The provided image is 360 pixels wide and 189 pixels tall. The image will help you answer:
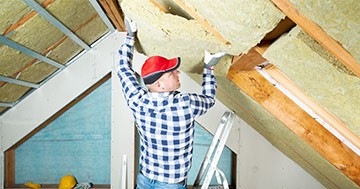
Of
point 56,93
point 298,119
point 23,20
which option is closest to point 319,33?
point 298,119

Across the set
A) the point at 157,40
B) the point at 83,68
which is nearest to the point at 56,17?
the point at 157,40

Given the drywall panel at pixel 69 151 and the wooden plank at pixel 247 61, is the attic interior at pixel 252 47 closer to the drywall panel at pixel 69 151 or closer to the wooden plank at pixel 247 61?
the wooden plank at pixel 247 61

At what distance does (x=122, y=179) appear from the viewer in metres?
3.70

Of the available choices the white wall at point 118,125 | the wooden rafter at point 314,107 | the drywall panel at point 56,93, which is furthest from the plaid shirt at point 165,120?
the drywall panel at point 56,93

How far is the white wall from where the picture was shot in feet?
A: 12.3

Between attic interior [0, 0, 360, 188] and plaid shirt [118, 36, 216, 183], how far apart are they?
218mm

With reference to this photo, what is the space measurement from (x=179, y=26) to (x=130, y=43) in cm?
58

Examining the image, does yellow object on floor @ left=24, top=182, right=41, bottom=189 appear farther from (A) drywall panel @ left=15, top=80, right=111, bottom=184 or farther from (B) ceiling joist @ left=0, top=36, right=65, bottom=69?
(B) ceiling joist @ left=0, top=36, right=65, bottom=69

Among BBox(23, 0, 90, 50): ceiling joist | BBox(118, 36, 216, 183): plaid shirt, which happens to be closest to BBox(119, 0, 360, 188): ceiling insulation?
BBox(118, 36, 216, 183): plaid shirt

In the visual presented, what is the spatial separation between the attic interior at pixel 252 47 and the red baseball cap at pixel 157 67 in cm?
11

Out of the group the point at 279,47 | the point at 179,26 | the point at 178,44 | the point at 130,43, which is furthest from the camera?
the point at 130,43

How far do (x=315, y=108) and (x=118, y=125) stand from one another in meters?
2.27

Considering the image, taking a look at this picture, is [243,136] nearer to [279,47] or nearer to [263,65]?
[263,65]

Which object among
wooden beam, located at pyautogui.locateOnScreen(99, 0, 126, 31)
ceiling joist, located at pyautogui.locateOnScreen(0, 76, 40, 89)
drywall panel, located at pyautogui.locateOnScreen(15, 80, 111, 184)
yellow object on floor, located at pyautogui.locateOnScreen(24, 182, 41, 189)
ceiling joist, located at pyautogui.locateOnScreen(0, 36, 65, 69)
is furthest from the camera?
drywall panel, located at pyautogui.locateOnScreen(15, 80, 111, 184)
